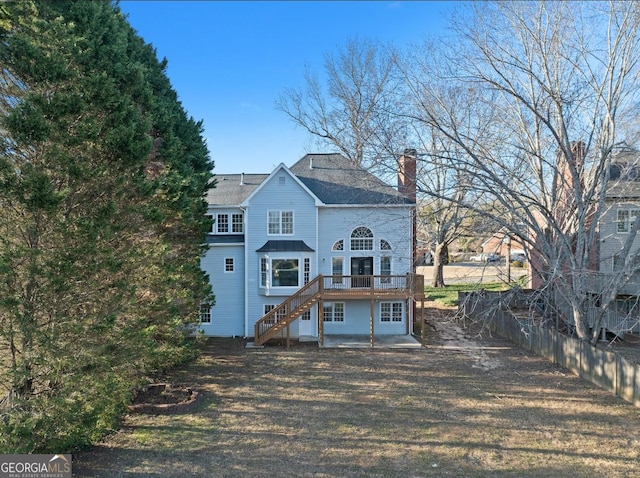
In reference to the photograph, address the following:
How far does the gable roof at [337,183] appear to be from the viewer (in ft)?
57.3

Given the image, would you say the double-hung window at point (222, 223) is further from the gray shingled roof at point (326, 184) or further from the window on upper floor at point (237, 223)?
the gray shingled roof at point (326, 184)

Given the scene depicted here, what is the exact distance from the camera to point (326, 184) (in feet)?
60.5

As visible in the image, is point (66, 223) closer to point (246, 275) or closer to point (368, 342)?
point (246, 275)

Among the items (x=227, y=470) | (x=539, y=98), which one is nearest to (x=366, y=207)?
(x=539, y=98)

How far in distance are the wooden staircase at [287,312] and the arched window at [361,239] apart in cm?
275

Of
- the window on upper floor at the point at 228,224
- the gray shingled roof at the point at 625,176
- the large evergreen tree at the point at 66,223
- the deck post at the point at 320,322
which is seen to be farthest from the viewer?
the window on upper floor at the point at 228,224

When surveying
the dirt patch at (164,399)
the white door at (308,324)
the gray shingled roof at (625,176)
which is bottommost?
the dirt patch at (164,399)

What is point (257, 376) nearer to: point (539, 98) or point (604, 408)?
point (604, 408)

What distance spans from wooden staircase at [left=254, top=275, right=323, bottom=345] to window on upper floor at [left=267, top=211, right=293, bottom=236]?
2.93 m

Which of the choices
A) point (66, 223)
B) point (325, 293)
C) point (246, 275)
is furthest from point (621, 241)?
point (66, 223)


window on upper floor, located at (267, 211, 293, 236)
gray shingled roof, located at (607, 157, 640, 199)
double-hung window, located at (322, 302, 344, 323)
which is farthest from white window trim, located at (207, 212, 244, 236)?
gray shingled roof, located at (607, 157, 640, 199)

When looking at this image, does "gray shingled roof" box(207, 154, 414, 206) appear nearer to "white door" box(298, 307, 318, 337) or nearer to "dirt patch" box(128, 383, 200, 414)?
"white door" box(298, 307, 318, 337)

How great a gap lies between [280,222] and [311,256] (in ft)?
7.26

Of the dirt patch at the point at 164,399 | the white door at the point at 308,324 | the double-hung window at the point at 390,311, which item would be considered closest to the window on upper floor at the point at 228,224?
the white door at the point at 308,324
